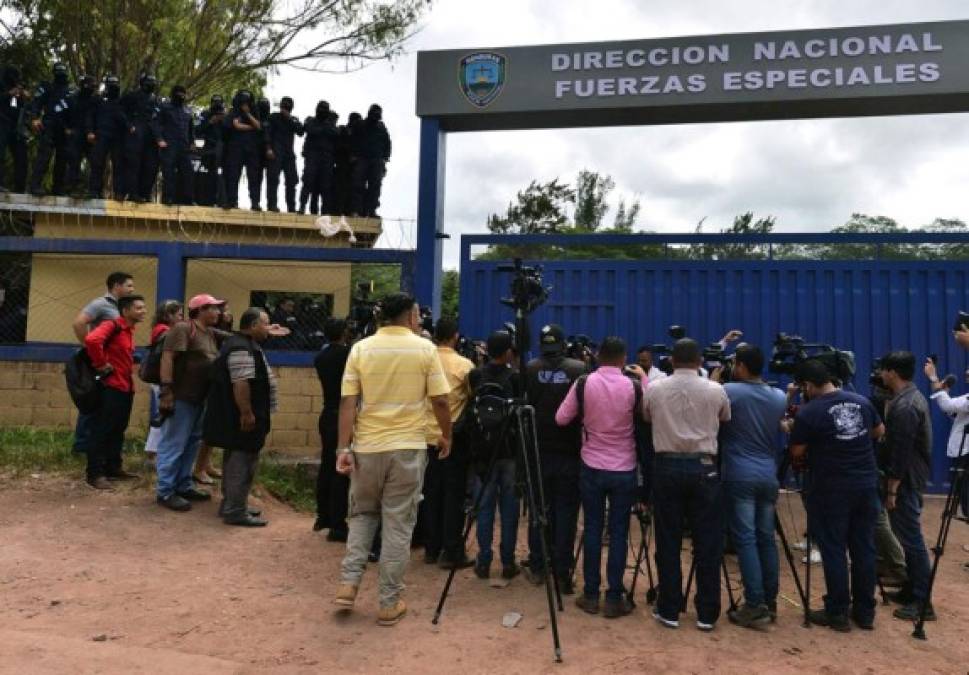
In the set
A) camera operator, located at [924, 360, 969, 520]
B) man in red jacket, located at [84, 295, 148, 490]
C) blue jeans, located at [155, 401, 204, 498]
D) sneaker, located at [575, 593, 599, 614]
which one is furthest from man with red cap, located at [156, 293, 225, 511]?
camera operator, located at [924, 360, 969, 520]

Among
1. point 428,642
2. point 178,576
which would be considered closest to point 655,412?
point 428,642

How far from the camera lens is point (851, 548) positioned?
12.0ft

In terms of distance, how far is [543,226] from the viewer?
28.2 m

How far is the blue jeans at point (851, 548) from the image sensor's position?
3.55 m

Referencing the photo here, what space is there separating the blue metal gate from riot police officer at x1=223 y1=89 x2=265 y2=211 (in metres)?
3.12

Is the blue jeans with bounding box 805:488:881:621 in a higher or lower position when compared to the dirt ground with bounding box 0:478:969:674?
higher

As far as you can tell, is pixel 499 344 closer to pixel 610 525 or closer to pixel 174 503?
pixel 610 525

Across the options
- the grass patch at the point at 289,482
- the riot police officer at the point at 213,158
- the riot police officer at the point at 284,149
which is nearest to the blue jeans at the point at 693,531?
the grass patch at the point at 289,482

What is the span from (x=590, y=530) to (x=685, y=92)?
16.4 feet

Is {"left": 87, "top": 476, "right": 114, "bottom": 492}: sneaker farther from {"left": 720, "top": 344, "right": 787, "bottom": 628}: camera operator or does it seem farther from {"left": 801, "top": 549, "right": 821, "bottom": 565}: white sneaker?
{"left": 801, "top": 549, "right": 821, "bottom": 565}: white sneaker

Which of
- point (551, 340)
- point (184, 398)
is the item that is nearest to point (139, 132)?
point (184, 398)

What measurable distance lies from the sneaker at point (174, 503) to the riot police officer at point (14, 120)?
5.36m

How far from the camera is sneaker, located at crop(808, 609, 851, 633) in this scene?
3.51 meters

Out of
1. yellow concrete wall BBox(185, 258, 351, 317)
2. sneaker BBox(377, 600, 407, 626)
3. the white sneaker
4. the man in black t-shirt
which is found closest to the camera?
sneaker BBox(377, 600, 407, 626)
